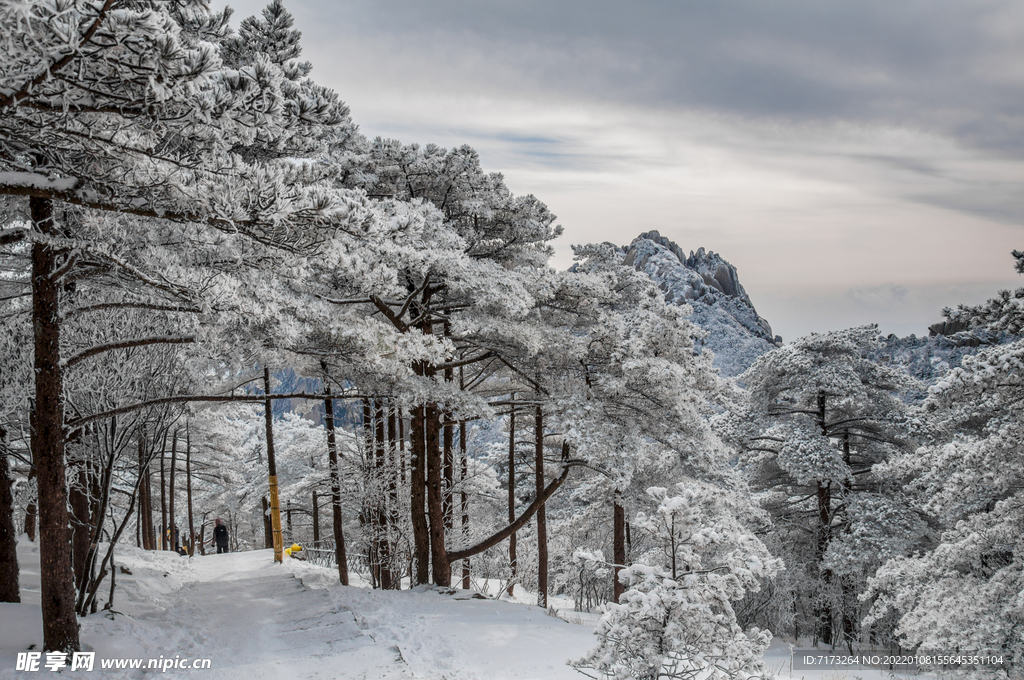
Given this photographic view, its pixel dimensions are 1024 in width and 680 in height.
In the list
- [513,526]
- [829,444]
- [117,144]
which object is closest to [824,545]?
[829,444]

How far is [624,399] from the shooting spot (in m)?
11.7

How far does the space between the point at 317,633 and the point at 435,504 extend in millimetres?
3746

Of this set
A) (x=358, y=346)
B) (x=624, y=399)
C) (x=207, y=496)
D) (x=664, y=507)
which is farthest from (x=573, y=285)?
(x=207, y=496)

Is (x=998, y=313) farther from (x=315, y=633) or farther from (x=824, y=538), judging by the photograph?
(x=824, y=538)

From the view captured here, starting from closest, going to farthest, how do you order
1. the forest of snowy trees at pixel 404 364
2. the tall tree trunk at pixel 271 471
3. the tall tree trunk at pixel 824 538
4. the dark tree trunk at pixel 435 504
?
1. the forest of snowy trees at pixel 404 364
2. the dark tree trunk at pixel 435 504
3. the tall tree trunk at pixel 271 471
4. the tall tree trunk at pixel 824 538

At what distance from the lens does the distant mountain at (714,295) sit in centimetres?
6256

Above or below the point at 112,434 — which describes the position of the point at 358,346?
above

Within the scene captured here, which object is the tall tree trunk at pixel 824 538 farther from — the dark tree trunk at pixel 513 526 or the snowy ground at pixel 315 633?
the dark tree trunk at pixel 513 526

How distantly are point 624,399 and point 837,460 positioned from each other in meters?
6.38

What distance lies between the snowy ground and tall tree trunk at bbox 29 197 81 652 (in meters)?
0.43

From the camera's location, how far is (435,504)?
11148 millimetres

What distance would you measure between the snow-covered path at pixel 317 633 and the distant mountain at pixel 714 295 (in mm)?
54102

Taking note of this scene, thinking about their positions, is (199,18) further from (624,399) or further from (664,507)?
(624,399)

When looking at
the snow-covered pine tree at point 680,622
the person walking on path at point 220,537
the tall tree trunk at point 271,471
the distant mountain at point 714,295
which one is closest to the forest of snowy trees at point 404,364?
the snow-covered pine tree at point 680,622
